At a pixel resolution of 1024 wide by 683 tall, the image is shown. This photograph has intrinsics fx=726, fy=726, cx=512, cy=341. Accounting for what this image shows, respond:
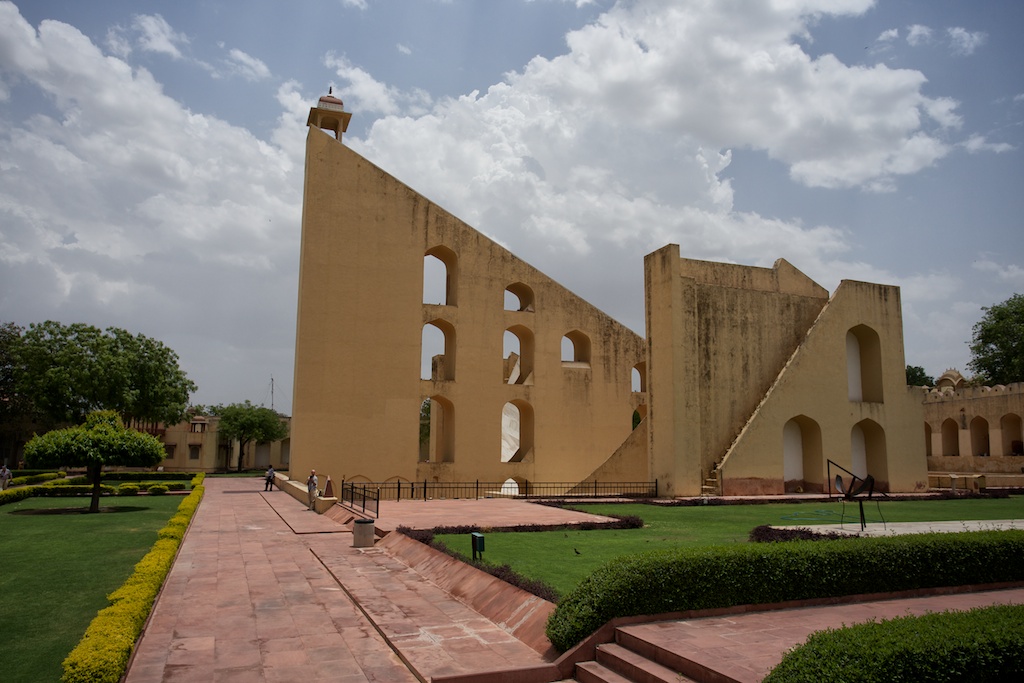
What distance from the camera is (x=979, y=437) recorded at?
3075 centimetres

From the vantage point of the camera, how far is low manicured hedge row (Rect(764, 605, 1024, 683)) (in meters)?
3.64

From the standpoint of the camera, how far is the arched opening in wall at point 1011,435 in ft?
92.0

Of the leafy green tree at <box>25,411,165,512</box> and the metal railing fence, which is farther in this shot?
the metal railing fence

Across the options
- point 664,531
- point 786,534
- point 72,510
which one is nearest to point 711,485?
point 664,531

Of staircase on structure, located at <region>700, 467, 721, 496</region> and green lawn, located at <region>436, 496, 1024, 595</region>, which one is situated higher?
staircase on structure, located at <region>700, 467, 721, 496</region>


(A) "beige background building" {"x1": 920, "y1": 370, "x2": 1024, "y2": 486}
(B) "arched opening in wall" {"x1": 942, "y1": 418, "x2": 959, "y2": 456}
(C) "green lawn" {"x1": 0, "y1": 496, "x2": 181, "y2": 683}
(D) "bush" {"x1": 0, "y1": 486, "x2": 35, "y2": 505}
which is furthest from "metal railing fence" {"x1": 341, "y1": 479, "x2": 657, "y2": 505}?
(B) "arched opening in wall" {"x1": 942, "y1": 418, "x2": 959, "y2": 456}

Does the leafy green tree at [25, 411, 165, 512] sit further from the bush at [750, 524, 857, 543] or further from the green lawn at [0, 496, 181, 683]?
the bush at [750, 524, 857, 543]

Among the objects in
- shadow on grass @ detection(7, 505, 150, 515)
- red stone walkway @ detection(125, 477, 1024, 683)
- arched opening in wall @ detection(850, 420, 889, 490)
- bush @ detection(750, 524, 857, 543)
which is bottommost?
shadow on grass @ detection(7, 505, 150, 515)

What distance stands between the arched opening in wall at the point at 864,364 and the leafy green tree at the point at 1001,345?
58.8ft

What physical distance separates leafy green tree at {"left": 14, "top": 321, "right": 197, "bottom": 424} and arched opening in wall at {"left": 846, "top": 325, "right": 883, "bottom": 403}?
30.2 metres

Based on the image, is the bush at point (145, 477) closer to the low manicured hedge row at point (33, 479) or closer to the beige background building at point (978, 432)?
the low manicured hedge row at point (33, 479)

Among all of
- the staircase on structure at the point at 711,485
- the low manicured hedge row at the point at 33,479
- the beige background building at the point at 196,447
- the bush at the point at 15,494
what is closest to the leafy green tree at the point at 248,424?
the beige background building at the point at 196,447

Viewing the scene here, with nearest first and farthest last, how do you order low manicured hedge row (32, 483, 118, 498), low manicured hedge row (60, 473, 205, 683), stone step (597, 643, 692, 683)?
stone step (597, 643, 692, 683), low manicured hedge row (60, 473, 205, 683), low manicured hedge row (32, 483, 118, 498)

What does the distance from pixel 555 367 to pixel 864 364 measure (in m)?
9.78
